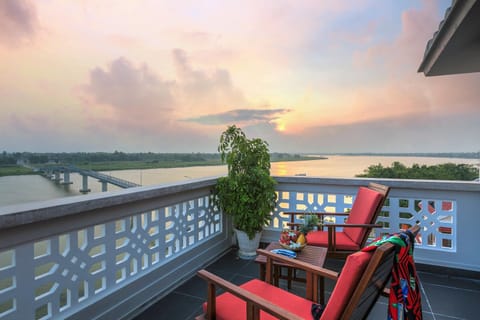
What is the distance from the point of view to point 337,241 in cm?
304

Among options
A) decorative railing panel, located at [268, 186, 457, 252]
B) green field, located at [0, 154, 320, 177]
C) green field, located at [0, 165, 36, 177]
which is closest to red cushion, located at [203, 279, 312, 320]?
decorative railing panel, located at [268, 186, 457, 252]

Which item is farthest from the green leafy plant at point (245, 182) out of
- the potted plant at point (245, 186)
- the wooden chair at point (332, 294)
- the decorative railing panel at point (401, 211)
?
the wooden chair at point (332, 294)

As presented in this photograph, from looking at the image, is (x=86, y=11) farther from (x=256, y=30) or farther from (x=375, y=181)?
(x=375, y=181)

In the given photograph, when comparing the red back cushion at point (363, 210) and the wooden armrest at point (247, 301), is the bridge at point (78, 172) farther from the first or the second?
the red back cushion at point (363, 210)

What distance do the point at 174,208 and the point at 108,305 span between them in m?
1.10

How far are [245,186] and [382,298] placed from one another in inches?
72.7

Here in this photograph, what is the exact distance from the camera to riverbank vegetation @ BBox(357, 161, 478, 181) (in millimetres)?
4719

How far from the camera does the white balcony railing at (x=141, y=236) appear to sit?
1.70 meters

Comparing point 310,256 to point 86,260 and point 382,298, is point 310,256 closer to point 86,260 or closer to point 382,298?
point 382,298

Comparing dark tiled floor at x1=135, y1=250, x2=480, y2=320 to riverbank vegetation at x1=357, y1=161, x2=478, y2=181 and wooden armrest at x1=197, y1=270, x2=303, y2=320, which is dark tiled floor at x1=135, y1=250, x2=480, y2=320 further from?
riverbank vegetation at x1=357, y1=161, x2=478, y2=181

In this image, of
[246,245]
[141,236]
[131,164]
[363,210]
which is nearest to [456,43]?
[363,210]

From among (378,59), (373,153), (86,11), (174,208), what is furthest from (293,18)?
(174,208)

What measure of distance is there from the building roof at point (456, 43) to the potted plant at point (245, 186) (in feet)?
7.10

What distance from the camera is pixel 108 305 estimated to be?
222 centimetres
